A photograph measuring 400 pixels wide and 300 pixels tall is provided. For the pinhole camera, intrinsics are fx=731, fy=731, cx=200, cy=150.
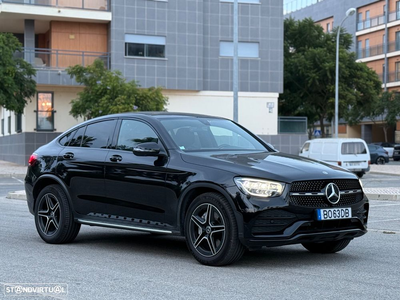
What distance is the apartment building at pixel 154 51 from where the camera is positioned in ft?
124

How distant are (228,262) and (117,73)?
92.1ft

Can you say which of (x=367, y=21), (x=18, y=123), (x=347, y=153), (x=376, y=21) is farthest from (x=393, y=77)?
(x=347, y=153)

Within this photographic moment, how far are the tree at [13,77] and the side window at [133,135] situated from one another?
2596 cm

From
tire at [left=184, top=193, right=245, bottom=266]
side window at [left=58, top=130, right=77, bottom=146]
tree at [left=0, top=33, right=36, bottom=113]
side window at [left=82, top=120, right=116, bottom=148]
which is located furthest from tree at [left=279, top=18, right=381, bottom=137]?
tire at [left=184, top=193, right=245, bottom=266]

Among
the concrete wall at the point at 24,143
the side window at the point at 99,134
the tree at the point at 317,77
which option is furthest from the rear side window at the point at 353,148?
the side window at the point at 99,134

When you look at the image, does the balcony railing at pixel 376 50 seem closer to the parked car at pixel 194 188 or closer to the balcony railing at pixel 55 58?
the balcony railing at pixel 55 58

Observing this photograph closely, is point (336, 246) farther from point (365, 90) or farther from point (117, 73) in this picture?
point (365, 90)

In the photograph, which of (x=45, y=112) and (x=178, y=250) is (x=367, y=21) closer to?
(x=45, y=112)

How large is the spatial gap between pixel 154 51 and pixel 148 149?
3225 centimetres

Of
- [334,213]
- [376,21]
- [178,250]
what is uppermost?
[376,21]

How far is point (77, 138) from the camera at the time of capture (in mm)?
9391

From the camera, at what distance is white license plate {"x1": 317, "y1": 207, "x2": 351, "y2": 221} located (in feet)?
23.5

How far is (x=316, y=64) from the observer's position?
158 ft

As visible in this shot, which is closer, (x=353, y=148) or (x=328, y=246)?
(x=328, y=246)
